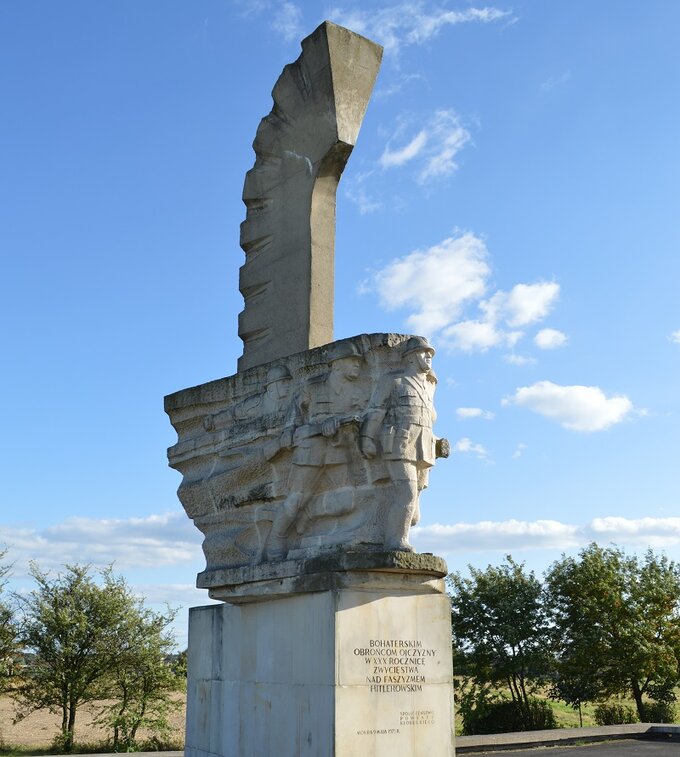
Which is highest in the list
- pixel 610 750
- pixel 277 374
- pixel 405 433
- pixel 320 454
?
pixel 277 374

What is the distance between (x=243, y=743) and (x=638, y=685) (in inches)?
670

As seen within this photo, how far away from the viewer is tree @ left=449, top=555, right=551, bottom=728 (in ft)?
71.9

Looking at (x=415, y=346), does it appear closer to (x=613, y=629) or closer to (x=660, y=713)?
(x=613, y=629)

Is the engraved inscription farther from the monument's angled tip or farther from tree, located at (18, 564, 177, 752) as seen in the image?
tree, located at (18, 564, 177, 752)

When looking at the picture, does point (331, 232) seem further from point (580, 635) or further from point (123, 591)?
point (580, 635)

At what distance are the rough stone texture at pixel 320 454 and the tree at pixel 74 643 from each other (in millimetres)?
11018

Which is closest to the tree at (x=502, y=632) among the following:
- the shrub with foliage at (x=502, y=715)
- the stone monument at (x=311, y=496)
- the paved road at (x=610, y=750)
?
the shrub with foliage at (x=502, y=715)

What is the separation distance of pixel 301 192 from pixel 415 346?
311cm

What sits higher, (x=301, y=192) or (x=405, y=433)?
(x=301, y=192)

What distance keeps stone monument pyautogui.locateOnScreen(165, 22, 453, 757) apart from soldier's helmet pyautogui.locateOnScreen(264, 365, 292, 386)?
2 centimetres

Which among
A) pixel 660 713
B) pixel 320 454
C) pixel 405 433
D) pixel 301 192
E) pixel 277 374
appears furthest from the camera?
pixel 660 713

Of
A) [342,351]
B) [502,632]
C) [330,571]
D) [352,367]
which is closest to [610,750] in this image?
[502,632]

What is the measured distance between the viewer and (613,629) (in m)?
21.9

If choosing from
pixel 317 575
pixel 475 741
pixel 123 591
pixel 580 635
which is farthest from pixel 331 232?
pixel 580 635
